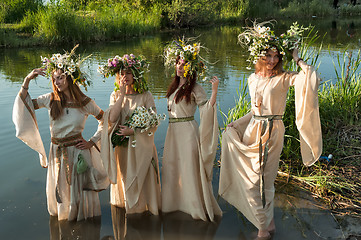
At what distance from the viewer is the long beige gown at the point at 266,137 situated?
12.2 ft

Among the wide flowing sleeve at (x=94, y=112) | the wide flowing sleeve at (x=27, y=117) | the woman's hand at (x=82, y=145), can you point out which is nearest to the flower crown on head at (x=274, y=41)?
the wide flowing sleeve at (x=94, y=112)

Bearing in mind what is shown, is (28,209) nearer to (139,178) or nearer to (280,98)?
(139,178)

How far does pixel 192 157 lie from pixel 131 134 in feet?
2.51

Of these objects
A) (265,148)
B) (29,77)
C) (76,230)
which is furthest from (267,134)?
(29,77)

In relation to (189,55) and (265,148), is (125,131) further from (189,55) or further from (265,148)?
(265,148)

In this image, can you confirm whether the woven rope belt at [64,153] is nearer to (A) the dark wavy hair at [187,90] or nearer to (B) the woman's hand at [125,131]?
(B) the woman's hand at [125,131]

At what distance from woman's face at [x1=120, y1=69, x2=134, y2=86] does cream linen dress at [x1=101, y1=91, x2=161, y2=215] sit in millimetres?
200

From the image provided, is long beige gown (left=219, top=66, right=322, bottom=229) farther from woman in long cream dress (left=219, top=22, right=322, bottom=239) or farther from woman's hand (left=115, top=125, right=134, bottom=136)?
woman's hand (left=115, top=125, right=134, bottom=136)

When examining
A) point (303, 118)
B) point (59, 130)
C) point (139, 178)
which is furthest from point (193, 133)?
point (59, 130)

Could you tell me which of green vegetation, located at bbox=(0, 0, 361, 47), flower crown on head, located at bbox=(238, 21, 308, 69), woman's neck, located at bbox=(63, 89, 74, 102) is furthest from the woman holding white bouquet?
green vegetation, located at bbox=(0, 0, 361, 47)

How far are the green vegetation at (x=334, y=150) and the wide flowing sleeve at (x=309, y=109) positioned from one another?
1017mm

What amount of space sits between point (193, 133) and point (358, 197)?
2338mm

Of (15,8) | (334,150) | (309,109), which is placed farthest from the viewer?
(15,8)

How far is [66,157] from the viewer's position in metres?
4.05
